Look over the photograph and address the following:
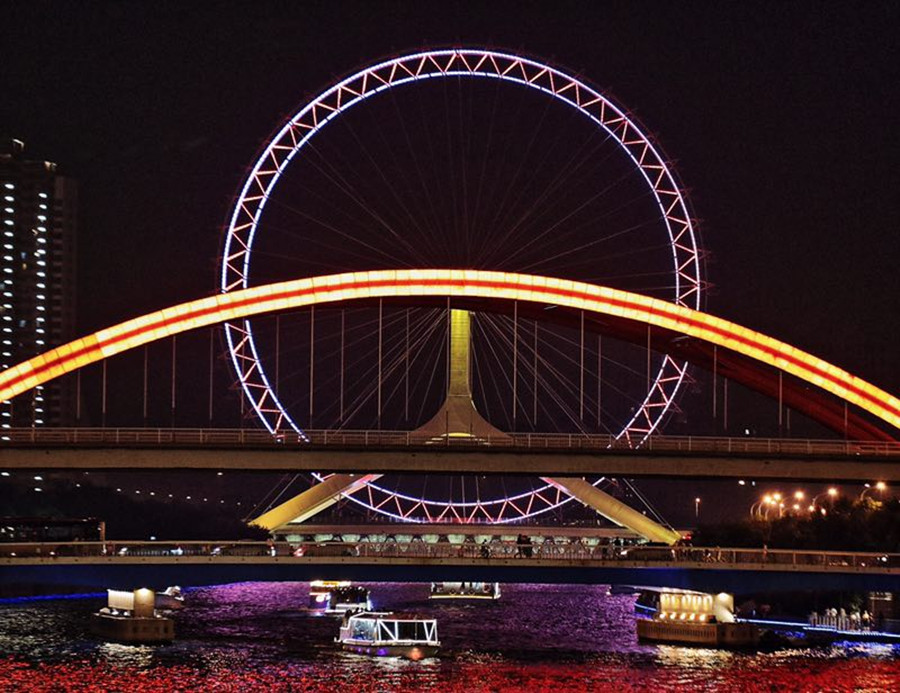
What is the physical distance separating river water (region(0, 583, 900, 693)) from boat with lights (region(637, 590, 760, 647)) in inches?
59.4

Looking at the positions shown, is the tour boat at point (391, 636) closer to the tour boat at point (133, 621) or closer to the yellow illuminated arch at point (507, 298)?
the tour boat at point (133, 621)

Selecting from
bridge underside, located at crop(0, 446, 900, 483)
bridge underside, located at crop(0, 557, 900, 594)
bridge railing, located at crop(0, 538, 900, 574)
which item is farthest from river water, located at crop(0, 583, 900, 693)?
bridge underside, located at crop(0, 446, 900, 483)

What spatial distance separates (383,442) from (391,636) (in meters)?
10.5

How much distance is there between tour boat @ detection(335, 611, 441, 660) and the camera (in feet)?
281

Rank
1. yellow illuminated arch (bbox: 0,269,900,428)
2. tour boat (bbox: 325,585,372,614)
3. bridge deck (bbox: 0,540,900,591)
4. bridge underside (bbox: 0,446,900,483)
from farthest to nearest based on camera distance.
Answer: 1. tour boat (bbox: 325,585,372,614)
2. yellow illuminated arch (bbox: 0,269,900,428)
3. bridge deck (bbox: 0,540,900,591)
4. bridge underside (bbox: 0,446,900,483)

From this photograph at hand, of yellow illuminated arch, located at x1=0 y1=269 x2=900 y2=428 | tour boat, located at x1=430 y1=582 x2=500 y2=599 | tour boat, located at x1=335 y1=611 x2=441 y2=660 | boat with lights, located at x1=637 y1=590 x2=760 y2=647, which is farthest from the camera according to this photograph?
tour boat, located at x1=430 y1=582 x2=500 y2=599

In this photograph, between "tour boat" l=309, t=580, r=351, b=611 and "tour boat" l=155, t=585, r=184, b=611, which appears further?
"tour boat" l=309, t=580, r=351, b=611

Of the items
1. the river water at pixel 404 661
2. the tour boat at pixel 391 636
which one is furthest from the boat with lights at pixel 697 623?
the tour boat at pixel 391 636

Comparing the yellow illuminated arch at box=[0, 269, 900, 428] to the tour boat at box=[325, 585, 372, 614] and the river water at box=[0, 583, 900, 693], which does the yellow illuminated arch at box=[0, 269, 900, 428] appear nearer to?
the river water at box=[0, 583, 900, 693]

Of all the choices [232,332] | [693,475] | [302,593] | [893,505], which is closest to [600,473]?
[693,475]

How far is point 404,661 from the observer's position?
273ft

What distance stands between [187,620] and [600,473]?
103ft

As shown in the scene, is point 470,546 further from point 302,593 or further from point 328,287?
point 302,593

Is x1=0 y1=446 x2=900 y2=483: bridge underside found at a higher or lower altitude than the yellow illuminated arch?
A: lower
